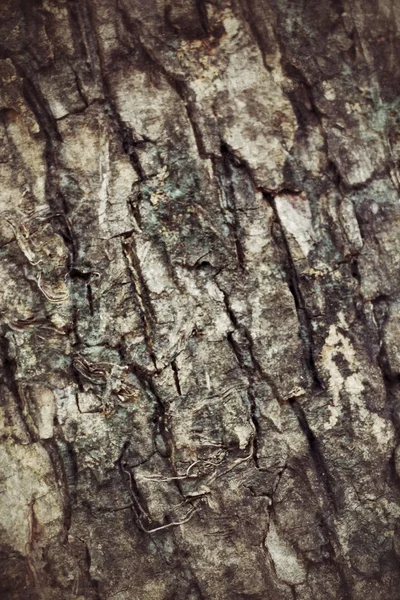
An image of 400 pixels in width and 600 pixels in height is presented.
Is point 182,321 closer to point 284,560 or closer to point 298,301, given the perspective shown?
point 298,301

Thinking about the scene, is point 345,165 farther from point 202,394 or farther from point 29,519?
point 29,519

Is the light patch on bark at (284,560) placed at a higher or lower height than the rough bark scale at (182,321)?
lower

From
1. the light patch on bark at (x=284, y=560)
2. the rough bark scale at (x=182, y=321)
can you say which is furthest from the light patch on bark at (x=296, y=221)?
the light patch on bark at (x=284, y=560)

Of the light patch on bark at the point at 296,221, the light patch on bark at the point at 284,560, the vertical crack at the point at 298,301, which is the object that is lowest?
the light patch on bark at the point at 284,560

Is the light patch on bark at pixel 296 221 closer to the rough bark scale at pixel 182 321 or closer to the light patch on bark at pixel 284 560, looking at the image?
the rough bark scale at pixel 182 321

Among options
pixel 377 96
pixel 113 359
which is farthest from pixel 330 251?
pixel 113 359

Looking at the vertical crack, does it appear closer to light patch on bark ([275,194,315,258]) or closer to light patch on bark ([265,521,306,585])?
light patch on bark ([275,194,315,258])

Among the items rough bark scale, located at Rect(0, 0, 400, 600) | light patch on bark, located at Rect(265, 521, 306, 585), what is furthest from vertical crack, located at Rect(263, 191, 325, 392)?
light patch on bark, located at Rect(265, 521, 306, 585)

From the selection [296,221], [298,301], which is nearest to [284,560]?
[298,301]

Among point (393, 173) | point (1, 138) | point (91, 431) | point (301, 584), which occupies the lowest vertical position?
point (301, 584)
